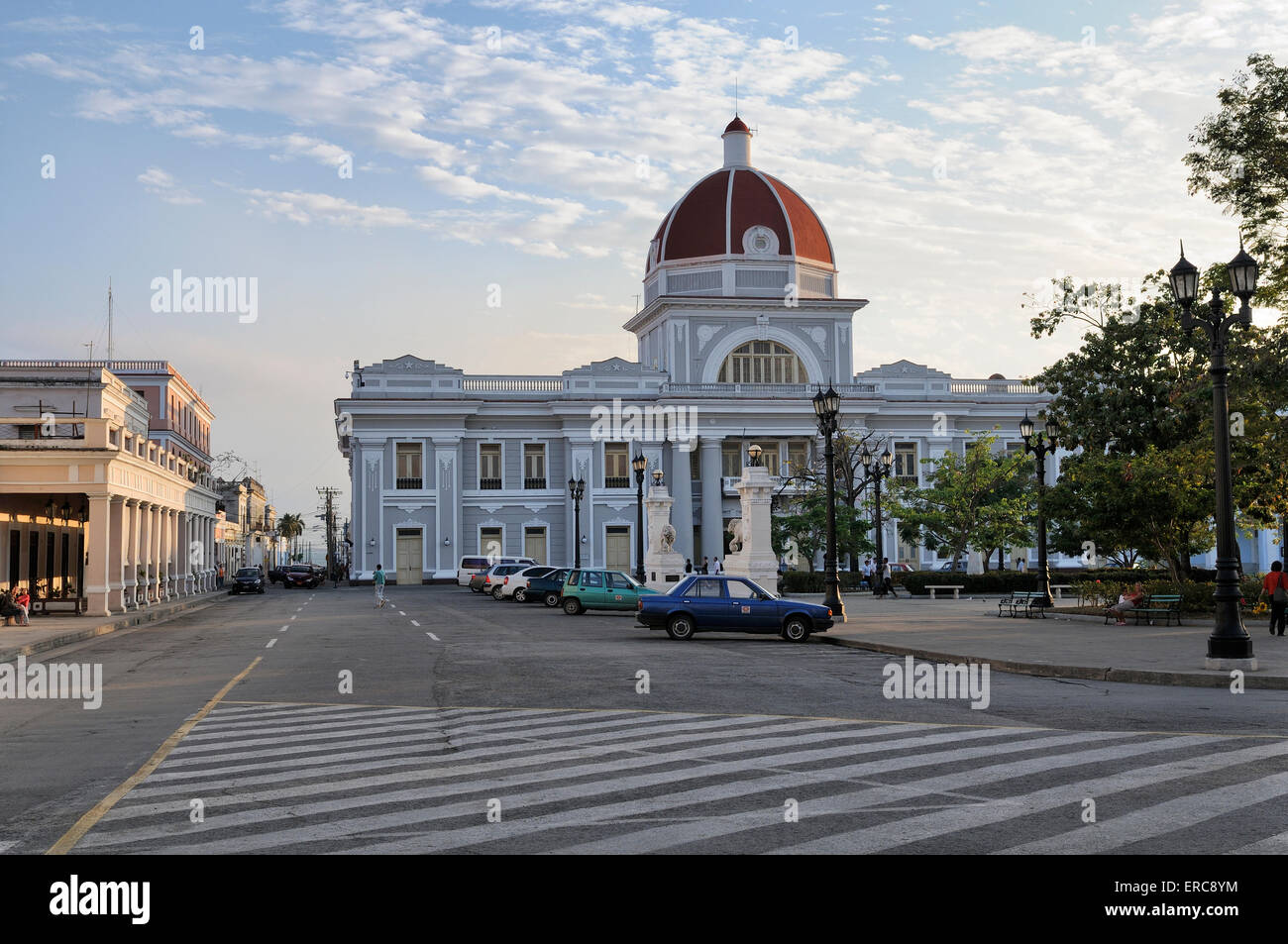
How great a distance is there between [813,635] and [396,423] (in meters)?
52.6

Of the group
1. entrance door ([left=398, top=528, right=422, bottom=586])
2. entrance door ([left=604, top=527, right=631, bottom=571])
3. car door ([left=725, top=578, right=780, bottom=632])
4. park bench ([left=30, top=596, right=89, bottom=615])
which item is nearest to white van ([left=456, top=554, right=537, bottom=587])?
entrance door ([left=398, top=528, right=422, bottom=586])

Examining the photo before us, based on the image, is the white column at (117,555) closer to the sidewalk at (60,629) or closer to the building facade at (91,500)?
the building facade at (91,500)

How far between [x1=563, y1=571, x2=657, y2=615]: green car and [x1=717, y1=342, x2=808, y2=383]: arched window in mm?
44242

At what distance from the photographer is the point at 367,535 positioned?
2931 inches

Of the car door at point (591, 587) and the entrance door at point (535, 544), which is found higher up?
the entrance door at point (535, 544)

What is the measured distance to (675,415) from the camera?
77875 mm

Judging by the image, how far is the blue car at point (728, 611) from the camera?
1030 inches

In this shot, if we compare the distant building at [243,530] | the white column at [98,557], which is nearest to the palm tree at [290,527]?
the distant building at [243,530]

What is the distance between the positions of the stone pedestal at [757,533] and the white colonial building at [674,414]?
39.0 m

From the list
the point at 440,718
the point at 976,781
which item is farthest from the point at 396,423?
the point at 976,781

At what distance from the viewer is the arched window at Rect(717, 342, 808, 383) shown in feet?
267

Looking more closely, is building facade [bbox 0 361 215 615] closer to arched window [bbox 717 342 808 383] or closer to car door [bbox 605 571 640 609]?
car door [bbox 605 571 640 609]

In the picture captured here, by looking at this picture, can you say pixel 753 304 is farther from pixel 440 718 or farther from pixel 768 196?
pixel 440 718

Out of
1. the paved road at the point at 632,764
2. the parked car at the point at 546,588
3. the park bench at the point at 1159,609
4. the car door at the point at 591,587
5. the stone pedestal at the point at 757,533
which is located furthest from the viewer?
the parked car at the point at 546,588
